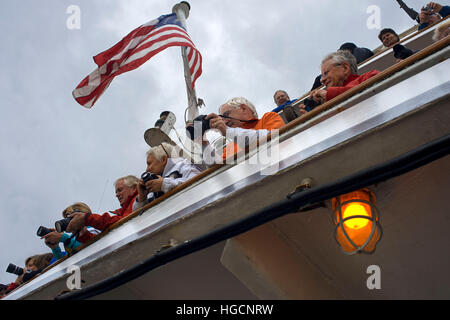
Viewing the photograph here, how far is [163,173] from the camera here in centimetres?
372

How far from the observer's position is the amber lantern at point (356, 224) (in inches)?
80.4

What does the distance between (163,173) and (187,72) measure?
3.06m

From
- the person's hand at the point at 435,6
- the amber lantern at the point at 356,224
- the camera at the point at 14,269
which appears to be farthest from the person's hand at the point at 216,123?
the person's hand at the point at 435,6

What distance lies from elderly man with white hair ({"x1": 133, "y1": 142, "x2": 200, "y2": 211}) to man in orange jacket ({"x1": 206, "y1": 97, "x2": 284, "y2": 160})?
1.25ft

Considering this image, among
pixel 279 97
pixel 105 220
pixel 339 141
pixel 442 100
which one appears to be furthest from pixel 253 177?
pixel 279 97

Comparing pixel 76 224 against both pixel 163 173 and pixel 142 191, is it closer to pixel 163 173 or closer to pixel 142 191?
pixel 142 191

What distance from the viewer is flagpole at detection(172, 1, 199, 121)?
601cm

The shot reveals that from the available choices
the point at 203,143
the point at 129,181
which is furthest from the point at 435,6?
the point at 129,181

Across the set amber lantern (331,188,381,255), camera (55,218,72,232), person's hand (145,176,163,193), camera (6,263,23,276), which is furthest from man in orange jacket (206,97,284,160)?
camera (6,263,23,276)

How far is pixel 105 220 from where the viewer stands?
11.3ft
